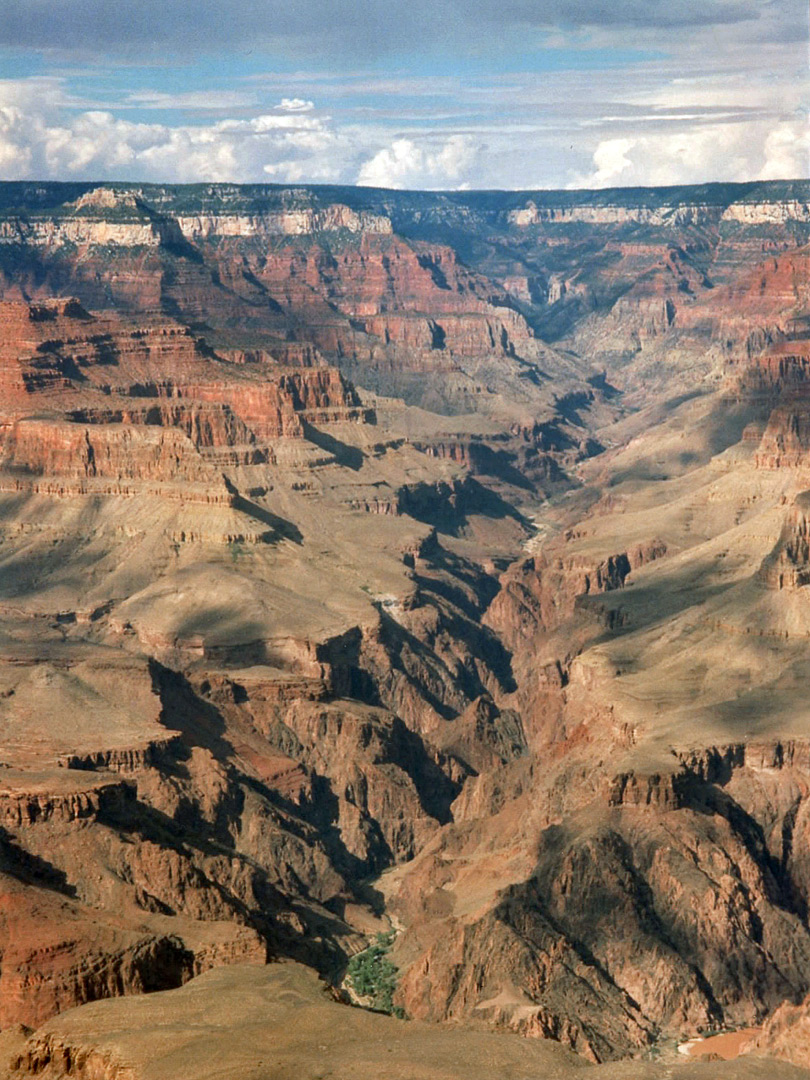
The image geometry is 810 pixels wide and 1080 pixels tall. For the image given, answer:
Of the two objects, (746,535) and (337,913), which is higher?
(746,535)

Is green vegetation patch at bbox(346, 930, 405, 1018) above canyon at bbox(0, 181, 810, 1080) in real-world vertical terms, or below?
below

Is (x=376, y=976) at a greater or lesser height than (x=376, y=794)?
lesser

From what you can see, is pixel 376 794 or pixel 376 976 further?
pixel 376 794

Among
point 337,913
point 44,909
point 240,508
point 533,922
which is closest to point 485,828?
point 337,913

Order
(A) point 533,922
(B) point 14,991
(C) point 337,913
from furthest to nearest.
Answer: (C) point 337,913, (A) point 533,922, (B) point 14,991

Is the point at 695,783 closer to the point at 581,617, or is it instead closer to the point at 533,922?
the point at 533,922

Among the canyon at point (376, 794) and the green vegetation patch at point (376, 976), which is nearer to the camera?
the canyon at point (376, 794)

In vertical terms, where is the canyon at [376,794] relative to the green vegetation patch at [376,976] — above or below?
above

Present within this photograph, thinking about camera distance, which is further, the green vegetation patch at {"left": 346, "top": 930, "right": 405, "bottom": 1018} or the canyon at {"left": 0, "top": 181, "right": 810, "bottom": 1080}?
the green vegetation patch at {"left": 346, "top": 930, "right": 405, "bottom": 1018}

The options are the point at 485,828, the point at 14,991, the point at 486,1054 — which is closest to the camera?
the point at 486,1054

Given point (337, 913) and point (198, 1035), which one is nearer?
point (198, 1035)
